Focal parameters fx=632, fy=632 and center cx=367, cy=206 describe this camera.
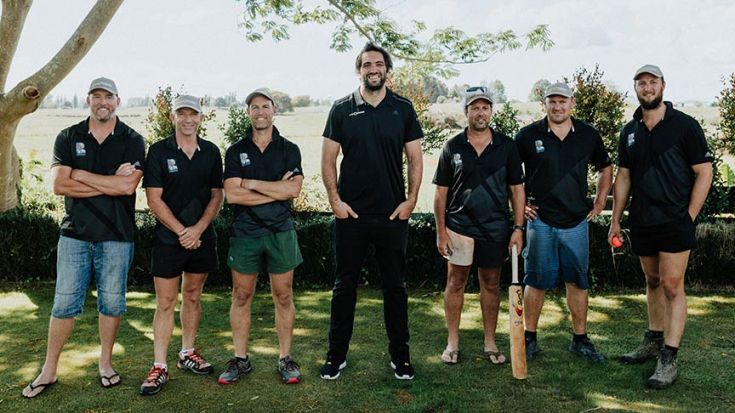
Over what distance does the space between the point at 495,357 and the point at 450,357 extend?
13.8 inches

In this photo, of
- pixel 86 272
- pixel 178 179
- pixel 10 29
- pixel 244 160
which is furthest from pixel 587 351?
pixel 10 29

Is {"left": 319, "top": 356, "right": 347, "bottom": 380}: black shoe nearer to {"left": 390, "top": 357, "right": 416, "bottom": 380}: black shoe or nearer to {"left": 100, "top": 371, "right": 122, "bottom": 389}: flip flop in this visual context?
{"left": 390, "top": 357, "right": 416, "bottom": 380}: black shoe

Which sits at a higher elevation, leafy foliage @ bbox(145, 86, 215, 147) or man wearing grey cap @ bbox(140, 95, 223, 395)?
leafy foliage @ bbox(145, 86, 215, 147)

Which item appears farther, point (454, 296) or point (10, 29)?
point (10, 29)

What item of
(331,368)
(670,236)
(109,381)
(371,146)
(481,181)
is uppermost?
(371,146)

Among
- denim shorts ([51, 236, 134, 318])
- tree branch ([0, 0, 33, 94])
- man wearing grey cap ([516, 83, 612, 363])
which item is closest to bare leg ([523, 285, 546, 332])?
man wearing grey cap ([516, 83, 612, 363])

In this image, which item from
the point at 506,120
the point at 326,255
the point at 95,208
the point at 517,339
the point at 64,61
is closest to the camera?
the point at 95,208

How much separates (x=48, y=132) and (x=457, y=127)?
27.7m

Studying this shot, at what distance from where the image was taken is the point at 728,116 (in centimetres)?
1014

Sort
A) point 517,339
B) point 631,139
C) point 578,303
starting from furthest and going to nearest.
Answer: point 578,303 < point 631,139 < point 517,339

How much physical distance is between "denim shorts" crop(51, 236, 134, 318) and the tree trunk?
2723mm

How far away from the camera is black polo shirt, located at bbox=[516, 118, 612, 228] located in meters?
4.81

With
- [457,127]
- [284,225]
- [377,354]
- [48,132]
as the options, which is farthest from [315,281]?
[48,132]

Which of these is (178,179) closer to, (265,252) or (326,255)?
(265,252)
